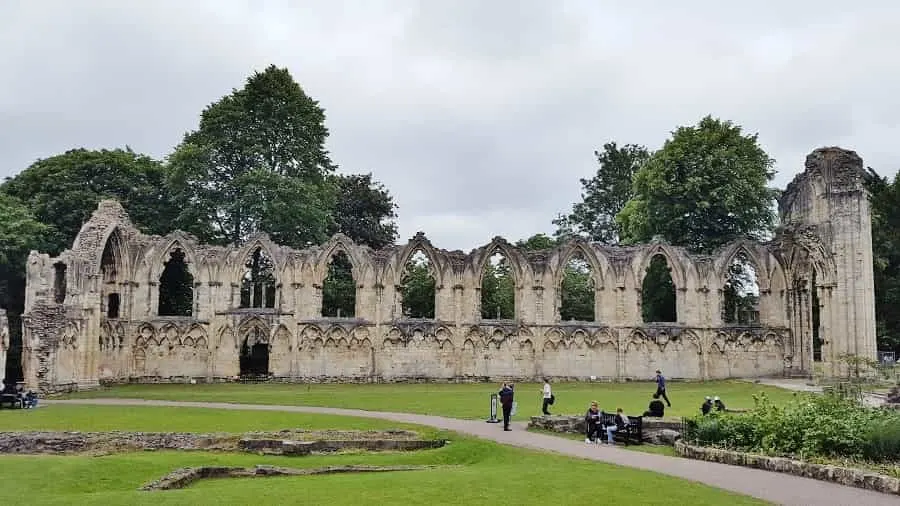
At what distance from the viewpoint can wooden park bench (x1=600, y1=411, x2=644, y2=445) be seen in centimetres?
1903

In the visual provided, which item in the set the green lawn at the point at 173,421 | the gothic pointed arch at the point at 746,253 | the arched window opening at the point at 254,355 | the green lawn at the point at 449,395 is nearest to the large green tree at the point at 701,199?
the gothic pointed arch at the point at 746,253

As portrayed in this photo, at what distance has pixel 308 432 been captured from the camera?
18953 millimetres

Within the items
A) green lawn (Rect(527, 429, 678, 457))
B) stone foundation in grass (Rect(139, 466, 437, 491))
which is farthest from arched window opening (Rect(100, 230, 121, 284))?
stone foundation in grass (Rect(139, 466, 437, 491))

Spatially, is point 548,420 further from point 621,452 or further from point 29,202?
point 29,202

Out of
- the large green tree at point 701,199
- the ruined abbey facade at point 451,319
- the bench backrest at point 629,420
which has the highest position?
the large green tree at point 701,199

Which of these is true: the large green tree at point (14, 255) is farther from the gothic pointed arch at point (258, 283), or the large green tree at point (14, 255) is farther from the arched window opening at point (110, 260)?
the gothic pointed arch at point (258, 283)

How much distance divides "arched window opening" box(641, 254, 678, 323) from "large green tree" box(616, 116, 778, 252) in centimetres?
184

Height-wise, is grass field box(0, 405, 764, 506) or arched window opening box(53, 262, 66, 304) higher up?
arched window opening box(53, 262, 66, 304)

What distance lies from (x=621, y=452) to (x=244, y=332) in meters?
26.3

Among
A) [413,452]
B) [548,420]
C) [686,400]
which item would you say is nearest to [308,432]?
[413,452]

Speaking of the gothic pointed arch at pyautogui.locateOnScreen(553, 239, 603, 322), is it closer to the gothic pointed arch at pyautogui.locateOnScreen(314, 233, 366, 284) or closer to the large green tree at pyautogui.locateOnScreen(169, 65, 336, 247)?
the gothic pointed arch at pyautogui.locateOnScreen(314, 233, 366, 284)

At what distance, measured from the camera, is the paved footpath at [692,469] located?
39.7 ft

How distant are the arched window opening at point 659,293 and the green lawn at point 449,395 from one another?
360 inches

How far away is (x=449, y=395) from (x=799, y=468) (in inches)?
711
